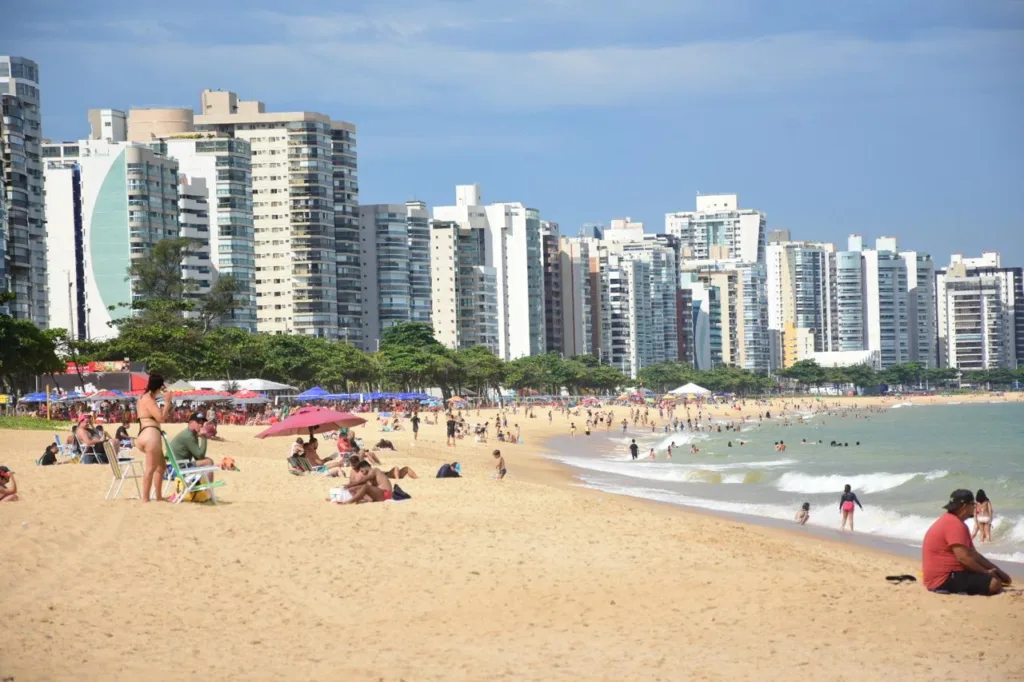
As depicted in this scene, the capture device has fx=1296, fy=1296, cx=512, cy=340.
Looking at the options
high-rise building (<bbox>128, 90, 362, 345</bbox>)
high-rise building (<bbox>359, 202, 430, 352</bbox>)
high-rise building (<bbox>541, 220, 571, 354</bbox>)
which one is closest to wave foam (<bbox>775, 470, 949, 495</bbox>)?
high-rise building (<bbox>128, 90, 362, 345</bbox>)

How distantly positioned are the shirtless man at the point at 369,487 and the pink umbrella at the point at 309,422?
5511 mm

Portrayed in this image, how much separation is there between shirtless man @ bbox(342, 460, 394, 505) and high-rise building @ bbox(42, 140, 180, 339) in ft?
286

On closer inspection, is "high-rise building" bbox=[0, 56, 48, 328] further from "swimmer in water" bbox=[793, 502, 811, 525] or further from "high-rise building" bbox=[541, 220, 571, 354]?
"high-rise building" bbox=[541, 220, 571, 354]

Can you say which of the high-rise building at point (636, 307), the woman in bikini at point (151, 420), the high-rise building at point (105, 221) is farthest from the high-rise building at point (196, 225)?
the woman in bikini at point (151, 420)

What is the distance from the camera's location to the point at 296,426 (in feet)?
72.4

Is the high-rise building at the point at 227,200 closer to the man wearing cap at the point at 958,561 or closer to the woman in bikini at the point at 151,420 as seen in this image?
the woman in bikini at the point at 151,420

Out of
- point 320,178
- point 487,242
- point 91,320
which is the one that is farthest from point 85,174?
point 487,242

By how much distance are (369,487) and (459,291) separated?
126243 mm

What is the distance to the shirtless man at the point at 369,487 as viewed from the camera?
16.4 meters

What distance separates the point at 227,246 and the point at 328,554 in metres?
102

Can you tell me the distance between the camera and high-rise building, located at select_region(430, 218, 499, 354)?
141 metres

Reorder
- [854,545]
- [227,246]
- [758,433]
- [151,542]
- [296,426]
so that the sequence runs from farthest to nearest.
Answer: [227,246] → [758,433] → [296,426] → [854,545] → [151,542]

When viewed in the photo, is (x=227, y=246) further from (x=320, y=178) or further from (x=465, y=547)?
(x=465, y=547)

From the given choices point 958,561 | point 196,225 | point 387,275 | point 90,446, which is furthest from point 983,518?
point 387,275
